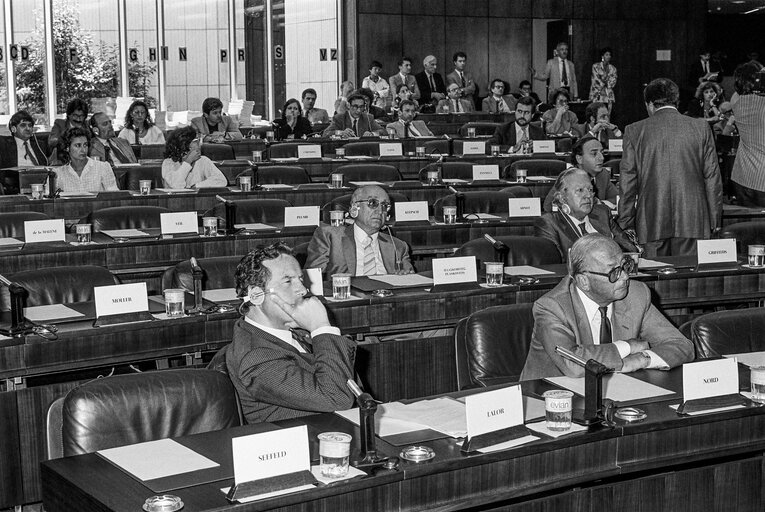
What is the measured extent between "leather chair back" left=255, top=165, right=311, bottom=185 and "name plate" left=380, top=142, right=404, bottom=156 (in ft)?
7.11

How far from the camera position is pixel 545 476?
102 inches

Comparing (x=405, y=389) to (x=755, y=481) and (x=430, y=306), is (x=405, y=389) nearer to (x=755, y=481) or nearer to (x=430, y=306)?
(x=430, y=306)

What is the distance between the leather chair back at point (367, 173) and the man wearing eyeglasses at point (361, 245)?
3512 mm

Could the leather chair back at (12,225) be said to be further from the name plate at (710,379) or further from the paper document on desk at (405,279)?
the name plate at (710,379)

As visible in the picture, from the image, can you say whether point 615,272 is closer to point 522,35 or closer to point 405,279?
point 405,279

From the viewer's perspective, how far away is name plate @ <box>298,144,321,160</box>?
10.1 metres

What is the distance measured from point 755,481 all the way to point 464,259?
6.36 feet

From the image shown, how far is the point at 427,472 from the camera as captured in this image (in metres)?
2.43

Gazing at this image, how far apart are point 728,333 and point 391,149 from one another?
7.05 meters

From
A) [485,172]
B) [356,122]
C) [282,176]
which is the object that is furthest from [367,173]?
[356,122]

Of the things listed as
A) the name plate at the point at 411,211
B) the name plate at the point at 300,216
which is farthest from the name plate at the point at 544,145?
the name plate at the point at 300,216

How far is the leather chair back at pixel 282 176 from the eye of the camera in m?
8.30

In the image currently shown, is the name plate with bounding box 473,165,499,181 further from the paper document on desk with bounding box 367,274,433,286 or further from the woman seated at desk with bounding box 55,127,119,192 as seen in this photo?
the paper document on desk with bounding box 367,274,433,286

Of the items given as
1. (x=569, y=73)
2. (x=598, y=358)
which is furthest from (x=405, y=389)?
(x=569, y=73)
